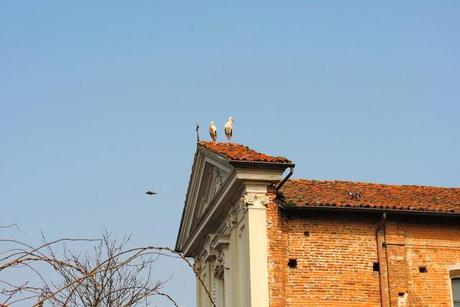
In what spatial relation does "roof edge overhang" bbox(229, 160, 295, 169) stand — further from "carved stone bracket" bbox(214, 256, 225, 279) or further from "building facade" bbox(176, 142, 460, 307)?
"carved stone bracket" bbox(214, 256, 225, 279)

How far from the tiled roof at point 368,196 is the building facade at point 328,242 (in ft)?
0.09

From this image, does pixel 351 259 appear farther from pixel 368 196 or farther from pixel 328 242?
pixel 368 196

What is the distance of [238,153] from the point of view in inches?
805

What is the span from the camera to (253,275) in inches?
752

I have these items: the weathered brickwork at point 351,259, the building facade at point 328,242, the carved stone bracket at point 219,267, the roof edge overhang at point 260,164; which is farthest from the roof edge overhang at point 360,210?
the carved stone bracket at point 219,267

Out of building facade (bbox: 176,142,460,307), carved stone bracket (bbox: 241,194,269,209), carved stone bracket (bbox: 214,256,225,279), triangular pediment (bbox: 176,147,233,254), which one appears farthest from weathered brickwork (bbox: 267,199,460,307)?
carved stone bracket (bbox: 214,256,225,279)

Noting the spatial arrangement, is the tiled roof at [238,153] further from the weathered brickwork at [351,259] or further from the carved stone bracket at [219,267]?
the carved stone bracket at [219,267]

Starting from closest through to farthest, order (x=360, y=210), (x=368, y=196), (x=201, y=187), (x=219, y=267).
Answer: (x=360, y=210) < (x=368, y=196) < (x=219, y=267) < (x=201, y=187)

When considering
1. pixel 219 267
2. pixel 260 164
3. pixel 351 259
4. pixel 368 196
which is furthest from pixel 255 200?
pixel 219 267

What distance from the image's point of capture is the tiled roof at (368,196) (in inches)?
781

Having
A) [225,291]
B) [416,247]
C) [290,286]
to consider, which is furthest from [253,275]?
[416,247]

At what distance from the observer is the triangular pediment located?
71.6ft

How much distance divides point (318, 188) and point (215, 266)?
373 centimetres

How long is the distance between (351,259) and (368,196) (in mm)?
1826
